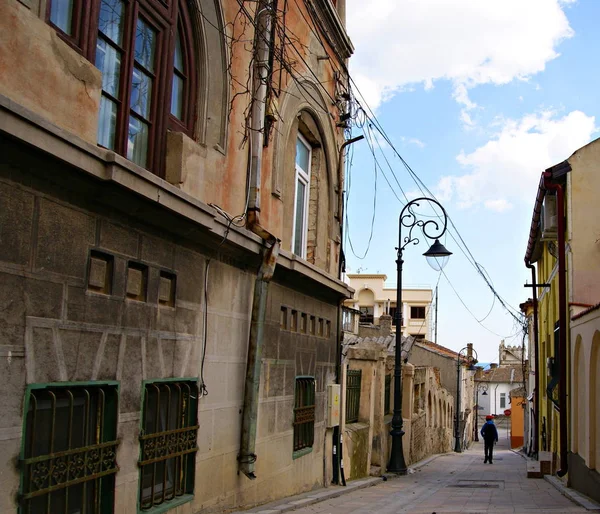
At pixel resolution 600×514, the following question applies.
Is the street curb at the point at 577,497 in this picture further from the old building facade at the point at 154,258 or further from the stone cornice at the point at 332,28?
the stone cornice at the point at 332,28

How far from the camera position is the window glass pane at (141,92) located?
727cm

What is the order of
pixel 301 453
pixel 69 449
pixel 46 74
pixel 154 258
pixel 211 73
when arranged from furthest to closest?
1. pixel 301 453
2. pixel 211 73
3. pixel 154 258
4. pixel 69 449
5. pixel 46 74

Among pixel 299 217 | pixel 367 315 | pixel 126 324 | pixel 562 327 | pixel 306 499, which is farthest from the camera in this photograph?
pixel 367 315

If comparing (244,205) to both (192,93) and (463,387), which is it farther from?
(463,387)

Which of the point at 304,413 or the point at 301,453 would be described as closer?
the point at 301,453

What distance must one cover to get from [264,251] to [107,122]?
10.1ft

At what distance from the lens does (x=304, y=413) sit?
11930 mm

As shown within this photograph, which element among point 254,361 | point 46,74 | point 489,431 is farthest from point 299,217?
point 489,431

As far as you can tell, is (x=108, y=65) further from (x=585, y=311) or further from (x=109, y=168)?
(x=585, y=311)

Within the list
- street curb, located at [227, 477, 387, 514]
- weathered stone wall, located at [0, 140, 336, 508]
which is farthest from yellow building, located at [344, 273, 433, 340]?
weathered stone wall, located at [0, 140, 336, 508]

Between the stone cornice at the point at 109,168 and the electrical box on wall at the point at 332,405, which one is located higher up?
the stone cornice at the point at 109,168

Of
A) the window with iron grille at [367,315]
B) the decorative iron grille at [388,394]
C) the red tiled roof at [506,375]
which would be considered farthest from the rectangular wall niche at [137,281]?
the red tiled roof at [506,375]

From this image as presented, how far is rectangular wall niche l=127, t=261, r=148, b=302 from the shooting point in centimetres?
664

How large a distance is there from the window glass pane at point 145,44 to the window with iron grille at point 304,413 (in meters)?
5.62
